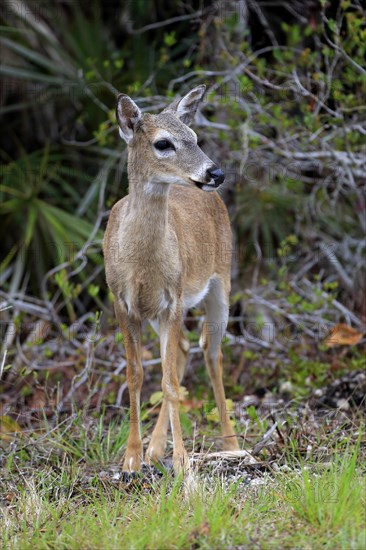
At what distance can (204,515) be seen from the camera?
4094 millimetres

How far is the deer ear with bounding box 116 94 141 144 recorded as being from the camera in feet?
18.0

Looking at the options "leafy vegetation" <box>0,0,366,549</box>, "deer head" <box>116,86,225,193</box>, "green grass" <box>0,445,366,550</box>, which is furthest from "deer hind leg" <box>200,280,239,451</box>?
"green grass" <box>0,445,366,550</box>

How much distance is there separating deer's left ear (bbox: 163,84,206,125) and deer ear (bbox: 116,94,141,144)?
1.22 feet

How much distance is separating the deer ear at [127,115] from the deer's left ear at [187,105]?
37 centimetres

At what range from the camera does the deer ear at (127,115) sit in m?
5.49

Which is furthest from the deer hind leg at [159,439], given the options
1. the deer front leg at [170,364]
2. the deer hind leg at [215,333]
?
the deer hind leg at [215,333]

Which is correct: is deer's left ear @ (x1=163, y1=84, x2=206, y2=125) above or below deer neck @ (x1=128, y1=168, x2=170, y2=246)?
above

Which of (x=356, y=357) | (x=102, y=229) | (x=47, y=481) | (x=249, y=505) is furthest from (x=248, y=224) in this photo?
(x=249, y=505)

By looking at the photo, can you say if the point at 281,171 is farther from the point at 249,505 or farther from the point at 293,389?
the point at 249,505

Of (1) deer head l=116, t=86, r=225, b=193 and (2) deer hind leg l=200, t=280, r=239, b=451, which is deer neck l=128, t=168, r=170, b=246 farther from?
(2) deer hind leg l=200, t=280, r=239, b=451

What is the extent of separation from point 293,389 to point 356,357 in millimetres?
763

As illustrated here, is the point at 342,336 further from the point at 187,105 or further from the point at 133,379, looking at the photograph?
the point at 187,105

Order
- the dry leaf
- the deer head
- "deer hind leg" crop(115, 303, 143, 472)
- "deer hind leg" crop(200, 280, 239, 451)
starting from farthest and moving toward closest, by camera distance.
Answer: the dry leaf < "deer hind leg" crop(200, 280, 239, 451) < "deer hind leg" crop(115, 303, 143, 472) < the deer head

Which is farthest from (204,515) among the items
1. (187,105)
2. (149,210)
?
(187,105)
